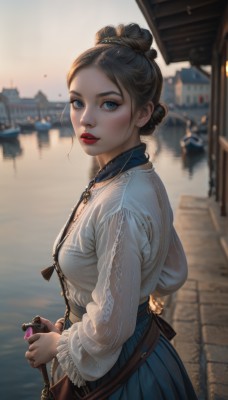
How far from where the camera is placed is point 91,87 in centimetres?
123

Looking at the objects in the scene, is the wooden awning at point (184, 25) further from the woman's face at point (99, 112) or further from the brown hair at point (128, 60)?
the woman's face at point (99, 112)

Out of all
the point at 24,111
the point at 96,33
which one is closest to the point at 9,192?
the point at 96,33

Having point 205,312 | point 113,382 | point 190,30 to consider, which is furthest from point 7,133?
point 113,382

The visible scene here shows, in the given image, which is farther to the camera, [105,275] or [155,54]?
[155,54]

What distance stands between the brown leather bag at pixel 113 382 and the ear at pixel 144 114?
0.71 meters

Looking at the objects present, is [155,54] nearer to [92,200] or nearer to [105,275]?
[92,200]

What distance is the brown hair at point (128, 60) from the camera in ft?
3.97

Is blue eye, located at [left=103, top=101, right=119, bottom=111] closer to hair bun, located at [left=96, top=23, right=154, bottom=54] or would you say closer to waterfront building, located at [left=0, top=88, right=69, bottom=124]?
hair bun, located at [left=96, top=23, right=154, bottom=54]

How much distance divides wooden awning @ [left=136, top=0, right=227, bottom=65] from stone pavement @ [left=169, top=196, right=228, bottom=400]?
3.03m

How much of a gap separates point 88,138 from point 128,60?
0.85 feet

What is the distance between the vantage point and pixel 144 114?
1331 mm

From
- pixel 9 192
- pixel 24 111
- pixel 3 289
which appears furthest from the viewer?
pixel 24 111

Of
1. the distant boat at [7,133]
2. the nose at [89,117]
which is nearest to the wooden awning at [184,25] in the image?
the nose at [89,117]

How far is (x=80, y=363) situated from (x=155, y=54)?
0.97 metres
